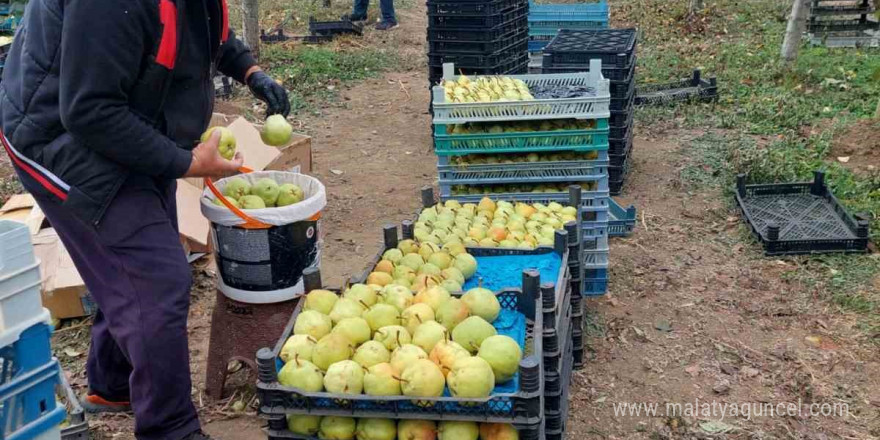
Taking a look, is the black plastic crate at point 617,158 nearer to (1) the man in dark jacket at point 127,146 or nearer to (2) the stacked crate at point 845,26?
(1) the man in dark jacket at point 127,146

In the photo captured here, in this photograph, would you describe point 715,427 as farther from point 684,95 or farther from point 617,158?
point 684,95

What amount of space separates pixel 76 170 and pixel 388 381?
1.43 m

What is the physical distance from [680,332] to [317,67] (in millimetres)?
8079

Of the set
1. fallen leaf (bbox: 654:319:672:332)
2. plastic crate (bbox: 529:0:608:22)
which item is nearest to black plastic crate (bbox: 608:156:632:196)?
fallen leaf (bbox: 654:319:672:332)

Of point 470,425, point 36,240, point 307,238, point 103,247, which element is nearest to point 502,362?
point 470,425

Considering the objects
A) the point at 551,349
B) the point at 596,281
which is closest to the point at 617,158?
the point at 596,281

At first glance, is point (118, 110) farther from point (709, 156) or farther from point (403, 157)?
point (709, 156)

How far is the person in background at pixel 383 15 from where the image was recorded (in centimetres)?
1482

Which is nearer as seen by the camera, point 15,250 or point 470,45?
point 15,250

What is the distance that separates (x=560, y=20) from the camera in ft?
31.9

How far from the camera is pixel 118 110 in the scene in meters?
2.73

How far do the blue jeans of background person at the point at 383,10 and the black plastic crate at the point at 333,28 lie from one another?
124 cm

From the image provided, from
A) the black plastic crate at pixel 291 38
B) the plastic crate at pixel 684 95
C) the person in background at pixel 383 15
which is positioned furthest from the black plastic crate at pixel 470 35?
the person in background at pixel 383 15

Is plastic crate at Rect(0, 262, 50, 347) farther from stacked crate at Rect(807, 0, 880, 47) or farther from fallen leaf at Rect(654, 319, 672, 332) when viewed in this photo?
stacked crate at Rect(807, 0, 880, 47)
